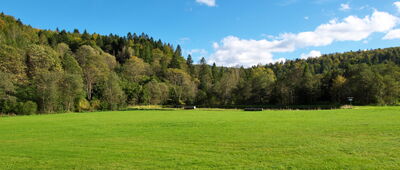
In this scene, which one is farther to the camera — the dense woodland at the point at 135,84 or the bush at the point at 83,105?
the bush at the point at 83,105

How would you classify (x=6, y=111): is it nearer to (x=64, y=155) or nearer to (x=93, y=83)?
(x=93, y=83)

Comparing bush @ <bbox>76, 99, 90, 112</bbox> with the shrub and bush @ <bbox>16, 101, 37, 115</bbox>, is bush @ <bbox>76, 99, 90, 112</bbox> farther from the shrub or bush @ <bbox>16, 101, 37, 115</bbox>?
bush @ <bbox>16, 101, 37, 115</bbox>

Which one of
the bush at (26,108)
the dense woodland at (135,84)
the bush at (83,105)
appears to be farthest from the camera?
the bush at (83,105)

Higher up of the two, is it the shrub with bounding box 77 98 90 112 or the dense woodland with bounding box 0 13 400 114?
the dense woodland with bounding box 0 13 400 114

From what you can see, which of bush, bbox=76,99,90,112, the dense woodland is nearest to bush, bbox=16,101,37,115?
the dense woodland

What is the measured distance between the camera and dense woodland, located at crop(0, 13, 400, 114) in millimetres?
59531

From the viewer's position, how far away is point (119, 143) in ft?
50.5

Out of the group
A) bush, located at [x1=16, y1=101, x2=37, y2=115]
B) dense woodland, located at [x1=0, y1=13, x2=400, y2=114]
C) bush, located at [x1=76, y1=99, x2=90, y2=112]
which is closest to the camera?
bush, located at [x1=16, y1=101, x2=37, y2=115]

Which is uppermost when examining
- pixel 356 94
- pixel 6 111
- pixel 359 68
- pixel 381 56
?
pixel 381 56

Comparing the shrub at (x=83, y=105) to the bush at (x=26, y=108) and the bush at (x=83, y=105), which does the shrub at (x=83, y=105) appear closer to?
the bush at (x=83, y=105)

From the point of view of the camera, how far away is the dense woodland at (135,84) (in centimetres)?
5953

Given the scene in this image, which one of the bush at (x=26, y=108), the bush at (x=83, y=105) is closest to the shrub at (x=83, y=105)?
the bush at (x=83, y=105)

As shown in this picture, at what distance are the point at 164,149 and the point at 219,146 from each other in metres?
3.11

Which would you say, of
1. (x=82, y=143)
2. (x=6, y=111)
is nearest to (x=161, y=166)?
(x=82, y=143)
